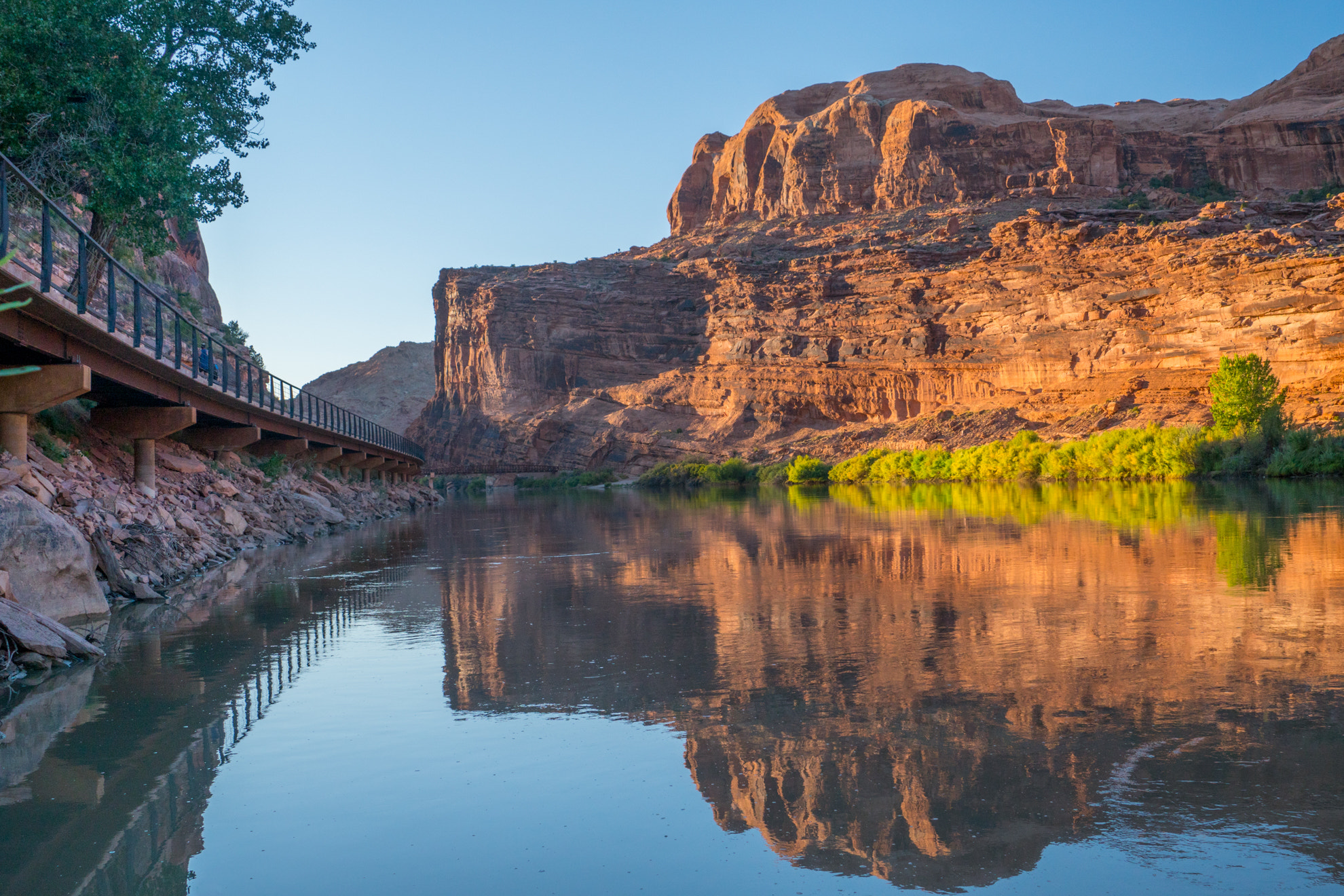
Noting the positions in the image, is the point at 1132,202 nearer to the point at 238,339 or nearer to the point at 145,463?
the point at 238,339

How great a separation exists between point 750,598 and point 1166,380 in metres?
74.6

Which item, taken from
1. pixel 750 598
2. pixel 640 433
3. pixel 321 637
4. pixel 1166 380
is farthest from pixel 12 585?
pixel 640 433

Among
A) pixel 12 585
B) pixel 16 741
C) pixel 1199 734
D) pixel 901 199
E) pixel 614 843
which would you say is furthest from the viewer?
pixel 901 199

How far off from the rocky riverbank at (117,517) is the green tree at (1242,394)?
4493cm

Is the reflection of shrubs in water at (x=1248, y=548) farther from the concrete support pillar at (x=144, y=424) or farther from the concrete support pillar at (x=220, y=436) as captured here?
the concrete support pillar at (x=220, y=436)

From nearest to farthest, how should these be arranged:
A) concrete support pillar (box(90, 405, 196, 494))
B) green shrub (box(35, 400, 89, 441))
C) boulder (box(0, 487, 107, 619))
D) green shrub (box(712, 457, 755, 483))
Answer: boulder (box(0, 487, 107, 619)) → green shrub (box(35, 400, 89, 441)) → concrete support pillar (box(90, 405, 196, 494)) → green shrub (box(712, 457, 755, 483))

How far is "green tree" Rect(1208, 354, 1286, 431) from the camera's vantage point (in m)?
52.7

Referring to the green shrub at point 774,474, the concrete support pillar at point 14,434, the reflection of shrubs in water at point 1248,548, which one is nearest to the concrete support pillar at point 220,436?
the concrete support pillar at point 14,434

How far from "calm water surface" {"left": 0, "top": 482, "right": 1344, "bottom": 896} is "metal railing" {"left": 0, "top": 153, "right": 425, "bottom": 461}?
19.1 feet

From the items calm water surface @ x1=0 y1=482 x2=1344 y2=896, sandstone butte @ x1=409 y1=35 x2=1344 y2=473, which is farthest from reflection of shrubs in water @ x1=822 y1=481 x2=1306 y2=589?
sandstone butte @ x1=409 y1=35 x2=1344 y2=473

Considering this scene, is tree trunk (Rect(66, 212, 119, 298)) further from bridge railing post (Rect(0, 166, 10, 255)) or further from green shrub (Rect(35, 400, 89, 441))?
bridge railing post (Rect(0, 166, 10, 255))

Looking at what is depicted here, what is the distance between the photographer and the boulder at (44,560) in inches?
401

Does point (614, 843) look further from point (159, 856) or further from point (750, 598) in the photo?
point (750, 598)

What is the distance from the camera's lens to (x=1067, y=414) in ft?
264
